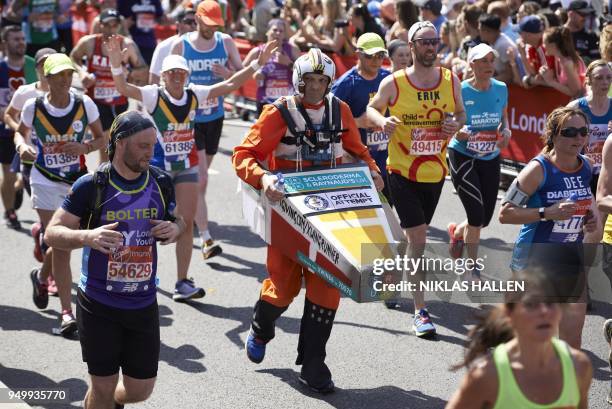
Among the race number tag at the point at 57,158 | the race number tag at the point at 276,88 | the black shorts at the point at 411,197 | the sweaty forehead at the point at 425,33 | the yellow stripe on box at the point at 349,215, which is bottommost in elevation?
the race number tag at the point at 276,88

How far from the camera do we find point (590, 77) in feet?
26.7

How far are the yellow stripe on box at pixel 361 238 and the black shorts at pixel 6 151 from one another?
577cm

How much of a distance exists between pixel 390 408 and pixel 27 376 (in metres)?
2.44

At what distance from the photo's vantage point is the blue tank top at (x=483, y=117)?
28.9ft

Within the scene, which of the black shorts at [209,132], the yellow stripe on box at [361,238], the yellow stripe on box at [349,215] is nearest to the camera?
the yellow stripe on box at [361,238]

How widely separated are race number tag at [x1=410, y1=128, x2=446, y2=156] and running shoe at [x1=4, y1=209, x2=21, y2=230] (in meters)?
5.01

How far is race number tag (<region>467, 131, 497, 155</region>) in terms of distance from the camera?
877 centimetres

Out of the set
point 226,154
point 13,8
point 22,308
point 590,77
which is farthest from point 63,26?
point 590,77

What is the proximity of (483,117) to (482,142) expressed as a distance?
0.78 feet

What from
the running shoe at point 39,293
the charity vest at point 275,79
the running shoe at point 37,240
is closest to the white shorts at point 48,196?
the running shoe at point 39,293

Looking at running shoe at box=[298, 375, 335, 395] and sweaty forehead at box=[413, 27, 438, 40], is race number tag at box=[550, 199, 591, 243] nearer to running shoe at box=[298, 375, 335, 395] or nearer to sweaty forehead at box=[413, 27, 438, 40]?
running shoe at box=[298, 375, 335, 395]

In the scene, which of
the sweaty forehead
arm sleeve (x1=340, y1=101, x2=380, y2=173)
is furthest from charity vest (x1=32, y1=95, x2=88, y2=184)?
the sweaty forehead

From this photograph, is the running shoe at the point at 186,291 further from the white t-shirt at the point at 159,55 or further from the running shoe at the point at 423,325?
the white t-shirt at the point at 159,55

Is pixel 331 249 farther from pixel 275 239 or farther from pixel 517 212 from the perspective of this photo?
pixel 517 212
